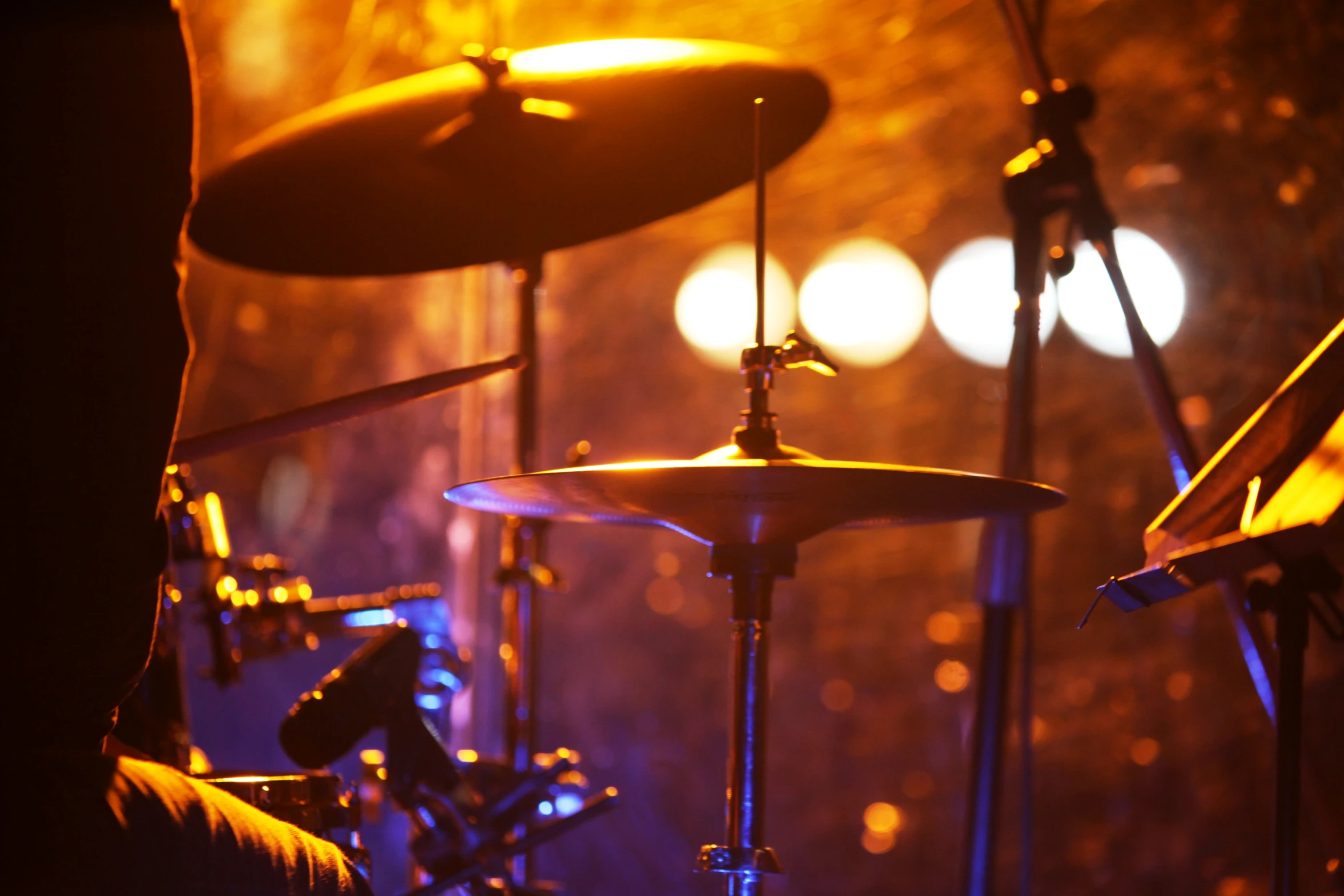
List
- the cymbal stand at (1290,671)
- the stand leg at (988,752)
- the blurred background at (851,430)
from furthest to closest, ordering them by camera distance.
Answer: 1. the blurred background at (851,430)
2. the stand leg at (988,752)
3. the cymbal stand at (1290,671)

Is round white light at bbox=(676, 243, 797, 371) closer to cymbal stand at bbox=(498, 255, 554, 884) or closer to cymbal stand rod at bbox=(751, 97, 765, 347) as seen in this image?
cymbal stand at bbox=(498, 255, 554, 884)

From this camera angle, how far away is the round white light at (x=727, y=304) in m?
2.33

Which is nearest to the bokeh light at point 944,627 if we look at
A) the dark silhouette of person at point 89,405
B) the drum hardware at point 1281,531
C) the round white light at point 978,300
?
the round white light at point 978,300

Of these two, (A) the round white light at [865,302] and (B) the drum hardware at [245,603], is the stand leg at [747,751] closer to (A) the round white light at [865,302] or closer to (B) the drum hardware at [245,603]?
(B) the drum hardware at [245,603]

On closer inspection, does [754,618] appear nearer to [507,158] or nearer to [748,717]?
[748,717]

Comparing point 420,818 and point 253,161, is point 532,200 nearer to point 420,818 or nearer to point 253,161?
point 253,161

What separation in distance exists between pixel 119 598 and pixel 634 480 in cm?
37

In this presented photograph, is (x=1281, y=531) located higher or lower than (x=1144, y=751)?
higher

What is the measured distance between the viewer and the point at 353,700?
996 millimetres

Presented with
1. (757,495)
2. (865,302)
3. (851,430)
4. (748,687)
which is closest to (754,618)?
(748,687)

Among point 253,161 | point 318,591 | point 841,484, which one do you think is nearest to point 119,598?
point 841,484

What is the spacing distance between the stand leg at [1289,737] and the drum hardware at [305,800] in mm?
686

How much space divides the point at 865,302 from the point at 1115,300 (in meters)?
0.60

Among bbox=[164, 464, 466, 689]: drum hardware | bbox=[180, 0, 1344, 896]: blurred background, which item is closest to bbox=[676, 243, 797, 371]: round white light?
bbox=[180, 0, 1344, 896]: blurred background
